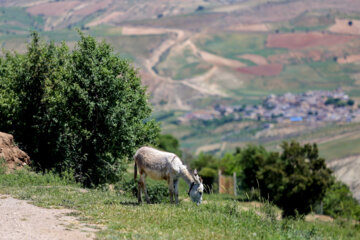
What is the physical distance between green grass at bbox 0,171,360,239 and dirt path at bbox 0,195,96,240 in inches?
17.1

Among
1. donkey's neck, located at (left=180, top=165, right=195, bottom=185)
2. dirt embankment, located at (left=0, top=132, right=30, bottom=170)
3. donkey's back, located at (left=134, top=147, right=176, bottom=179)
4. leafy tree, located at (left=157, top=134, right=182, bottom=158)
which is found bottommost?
leafy tree, located at (left=157, top=134, right=182, bottom=158)

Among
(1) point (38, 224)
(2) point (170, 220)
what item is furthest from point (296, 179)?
(1) point (38, 224)

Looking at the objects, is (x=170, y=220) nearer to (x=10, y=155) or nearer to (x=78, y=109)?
(x=10, y=155)

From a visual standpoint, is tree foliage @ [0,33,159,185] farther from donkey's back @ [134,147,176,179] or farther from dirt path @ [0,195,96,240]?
dirt path @ [0,195,96,240]

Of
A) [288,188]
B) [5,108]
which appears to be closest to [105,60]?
[5,108]

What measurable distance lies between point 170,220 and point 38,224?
3.31m

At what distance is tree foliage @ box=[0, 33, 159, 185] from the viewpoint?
83.0ft

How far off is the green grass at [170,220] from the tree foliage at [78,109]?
25.8 feet

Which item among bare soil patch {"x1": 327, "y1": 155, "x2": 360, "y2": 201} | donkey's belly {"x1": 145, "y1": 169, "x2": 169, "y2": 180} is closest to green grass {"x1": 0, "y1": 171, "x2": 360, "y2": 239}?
donkey's belly {"x1": 145, "y1": 169, "x2": 169, "y2": 180}

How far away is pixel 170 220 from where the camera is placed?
13.6 m

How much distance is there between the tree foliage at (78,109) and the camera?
83.0 feet

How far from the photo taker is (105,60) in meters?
26.0

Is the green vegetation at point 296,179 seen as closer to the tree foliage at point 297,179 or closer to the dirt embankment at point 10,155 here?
the tree foliage at point 297,179

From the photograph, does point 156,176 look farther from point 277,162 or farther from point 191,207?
point 277,162
